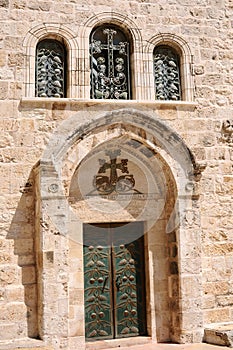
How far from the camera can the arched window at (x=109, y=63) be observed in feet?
23.5

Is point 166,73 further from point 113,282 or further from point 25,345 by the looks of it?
point 25,345

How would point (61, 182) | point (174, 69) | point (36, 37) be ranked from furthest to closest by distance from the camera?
point (174, 69), point (36, 37), point (61, 182)

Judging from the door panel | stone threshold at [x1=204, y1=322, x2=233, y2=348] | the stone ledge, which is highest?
the stone ledge

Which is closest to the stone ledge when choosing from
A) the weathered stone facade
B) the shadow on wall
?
the weathered stone facade

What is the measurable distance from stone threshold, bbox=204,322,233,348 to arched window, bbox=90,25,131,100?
146 inches

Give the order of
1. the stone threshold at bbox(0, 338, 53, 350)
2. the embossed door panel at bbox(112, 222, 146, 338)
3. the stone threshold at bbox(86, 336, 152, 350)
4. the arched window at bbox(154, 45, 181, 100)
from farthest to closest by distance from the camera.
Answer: the arched window at bbox(154, 45, 181, 100), the embossed door panel at bbox(112, 222, 146, 338), the stone threshold at bbox(86, 336, 152, 350), the stone threshold at bbox(0, 338, 53, 350)

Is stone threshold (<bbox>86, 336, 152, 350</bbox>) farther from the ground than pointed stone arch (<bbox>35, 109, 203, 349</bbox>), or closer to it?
closer to it

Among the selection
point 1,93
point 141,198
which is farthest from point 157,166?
point 1,93

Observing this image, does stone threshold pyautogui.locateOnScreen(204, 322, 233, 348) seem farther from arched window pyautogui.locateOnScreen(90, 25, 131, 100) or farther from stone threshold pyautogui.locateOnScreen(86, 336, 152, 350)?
arched window pyautogui.locateOnScreen(90, 25, 131, 100)

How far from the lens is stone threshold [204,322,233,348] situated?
6250 mm

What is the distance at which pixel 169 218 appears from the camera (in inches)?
279

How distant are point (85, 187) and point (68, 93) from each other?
1.45m

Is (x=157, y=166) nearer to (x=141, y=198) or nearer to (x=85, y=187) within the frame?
(x=141, y=198)

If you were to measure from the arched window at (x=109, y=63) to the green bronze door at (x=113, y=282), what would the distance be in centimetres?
211
